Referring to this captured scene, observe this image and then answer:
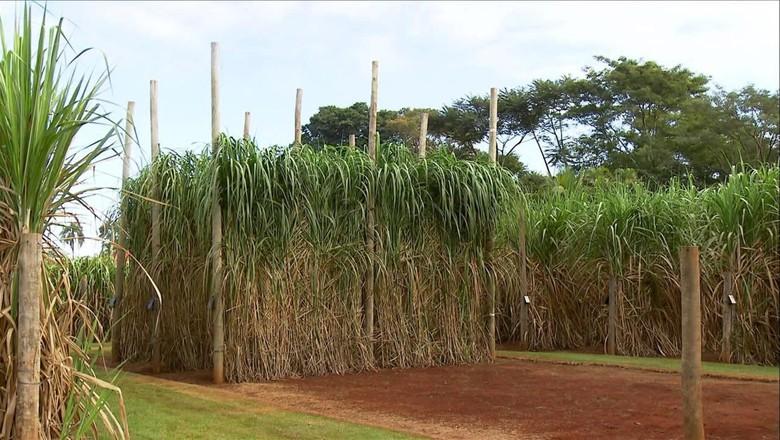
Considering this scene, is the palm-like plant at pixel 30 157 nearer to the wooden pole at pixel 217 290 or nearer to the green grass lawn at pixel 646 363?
the wooden pole at pixel 217 290

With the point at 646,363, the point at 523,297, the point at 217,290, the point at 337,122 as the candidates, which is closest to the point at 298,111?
the point at 217,290

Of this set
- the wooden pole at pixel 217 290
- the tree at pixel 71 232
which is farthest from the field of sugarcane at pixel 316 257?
the tree at pixel 71 232

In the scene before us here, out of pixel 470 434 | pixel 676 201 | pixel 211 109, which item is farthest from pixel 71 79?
pixel 676 201

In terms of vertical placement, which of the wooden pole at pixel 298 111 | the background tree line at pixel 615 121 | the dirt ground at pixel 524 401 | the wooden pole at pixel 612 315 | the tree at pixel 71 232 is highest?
the background tree line at pixel 615 121

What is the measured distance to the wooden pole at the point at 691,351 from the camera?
11.0ft

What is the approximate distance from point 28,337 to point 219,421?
2956mm

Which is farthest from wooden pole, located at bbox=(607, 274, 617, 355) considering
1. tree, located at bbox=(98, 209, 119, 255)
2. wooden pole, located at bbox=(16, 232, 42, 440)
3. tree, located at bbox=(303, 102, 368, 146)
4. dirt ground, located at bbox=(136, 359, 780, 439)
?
tree, located at bbox=(303, 102, 368, 146)

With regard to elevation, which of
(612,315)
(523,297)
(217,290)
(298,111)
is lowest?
(612,315)

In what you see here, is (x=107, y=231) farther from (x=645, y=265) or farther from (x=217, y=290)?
(x=645, y=265)

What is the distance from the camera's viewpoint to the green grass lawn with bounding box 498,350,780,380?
29.9ft

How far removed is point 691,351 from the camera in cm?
346

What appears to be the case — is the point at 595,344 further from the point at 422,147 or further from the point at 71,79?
the point at 71,79

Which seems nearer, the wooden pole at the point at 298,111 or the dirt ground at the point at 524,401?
the dirt ground at the point at 524,401

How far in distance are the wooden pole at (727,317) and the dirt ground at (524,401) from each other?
160 cm
